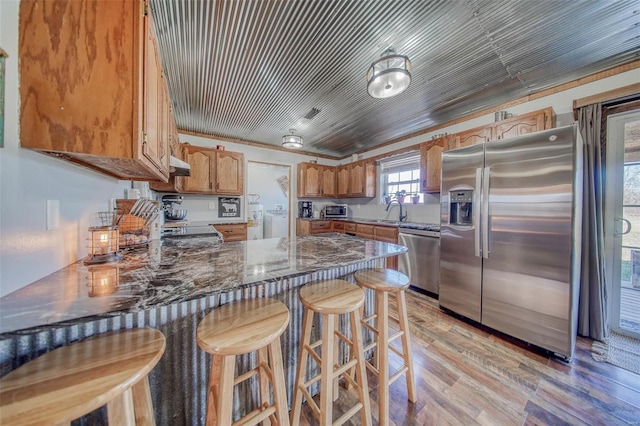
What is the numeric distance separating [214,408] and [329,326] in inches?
22.1

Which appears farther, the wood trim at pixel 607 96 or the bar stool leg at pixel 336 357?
the wood trim at pixel 607 96

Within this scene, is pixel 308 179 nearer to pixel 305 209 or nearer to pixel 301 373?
pixel 305 209

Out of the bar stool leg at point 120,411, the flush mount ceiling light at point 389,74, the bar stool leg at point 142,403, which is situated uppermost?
the flush mount ceiling light at point 389,74

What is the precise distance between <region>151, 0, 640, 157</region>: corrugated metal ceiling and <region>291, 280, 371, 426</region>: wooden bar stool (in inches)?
69.8

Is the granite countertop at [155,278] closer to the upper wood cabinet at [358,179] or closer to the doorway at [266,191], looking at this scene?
the upper wood cabinet at [358,179]

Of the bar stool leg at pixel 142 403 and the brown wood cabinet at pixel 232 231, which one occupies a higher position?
the brown wood cabinet at pixel 232 231

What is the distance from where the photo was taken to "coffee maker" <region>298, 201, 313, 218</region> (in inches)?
191

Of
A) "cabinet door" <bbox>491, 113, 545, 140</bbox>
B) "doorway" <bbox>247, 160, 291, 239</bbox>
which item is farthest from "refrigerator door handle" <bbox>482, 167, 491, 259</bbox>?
"doorway" <bbox>247, 160, 291, 239</bbox>

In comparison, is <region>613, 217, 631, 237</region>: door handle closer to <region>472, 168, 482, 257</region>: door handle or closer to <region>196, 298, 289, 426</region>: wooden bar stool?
<region>472, 168, 482, 257</region>: door handle

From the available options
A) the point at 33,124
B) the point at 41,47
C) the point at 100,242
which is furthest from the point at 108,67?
the point at 100,242

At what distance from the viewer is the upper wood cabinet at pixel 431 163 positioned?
3.11m

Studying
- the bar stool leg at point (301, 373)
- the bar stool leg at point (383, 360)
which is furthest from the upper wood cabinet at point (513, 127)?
the bar stool leg at point (301, 373)

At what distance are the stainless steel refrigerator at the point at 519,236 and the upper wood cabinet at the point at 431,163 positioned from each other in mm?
743

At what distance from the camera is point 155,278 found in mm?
937
